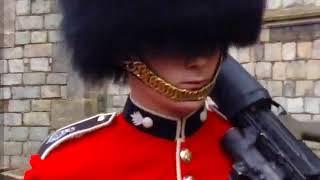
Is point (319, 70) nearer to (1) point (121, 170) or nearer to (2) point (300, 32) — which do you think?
(2) point (300, 32)

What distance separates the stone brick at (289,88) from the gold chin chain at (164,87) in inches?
144

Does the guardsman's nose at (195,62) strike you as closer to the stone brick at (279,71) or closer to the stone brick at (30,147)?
the stone brick at (279,71)

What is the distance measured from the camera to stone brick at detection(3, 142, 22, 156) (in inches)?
243

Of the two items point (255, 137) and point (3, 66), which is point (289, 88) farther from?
point (255, 137)

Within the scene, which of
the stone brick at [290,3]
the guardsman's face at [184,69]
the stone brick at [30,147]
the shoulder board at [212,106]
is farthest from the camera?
the stone brick at [30,147]

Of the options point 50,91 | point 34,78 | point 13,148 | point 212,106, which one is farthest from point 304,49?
point 212,106

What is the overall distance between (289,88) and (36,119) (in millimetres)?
2355

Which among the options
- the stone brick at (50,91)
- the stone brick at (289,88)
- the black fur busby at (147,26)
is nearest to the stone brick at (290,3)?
the stone brick at (289,88)

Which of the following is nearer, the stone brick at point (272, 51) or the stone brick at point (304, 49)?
the stone brick at point (304, 49)

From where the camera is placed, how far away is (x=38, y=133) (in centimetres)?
609

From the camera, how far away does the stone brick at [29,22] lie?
6027mm

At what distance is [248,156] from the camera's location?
1.36m

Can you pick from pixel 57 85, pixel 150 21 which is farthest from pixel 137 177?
pixel 57 85

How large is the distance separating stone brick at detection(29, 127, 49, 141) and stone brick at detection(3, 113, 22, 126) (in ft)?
0.47
